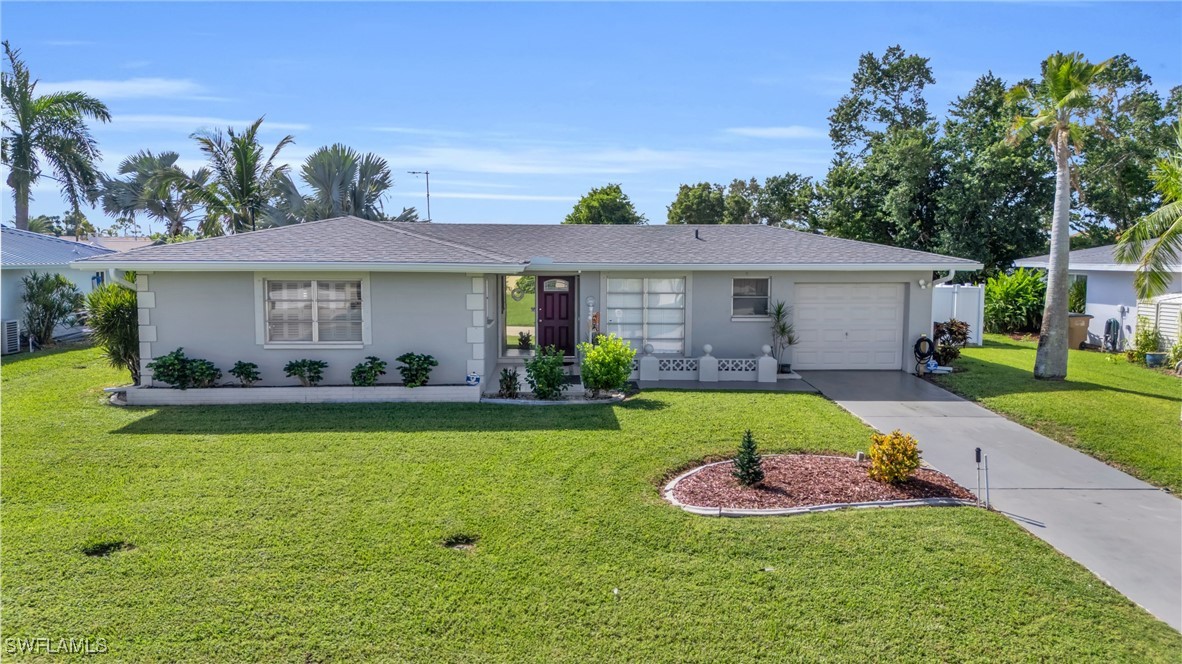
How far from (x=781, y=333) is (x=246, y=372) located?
10020mm

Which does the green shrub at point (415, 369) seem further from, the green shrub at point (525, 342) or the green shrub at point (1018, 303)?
the green shrub at point (1018, 303)

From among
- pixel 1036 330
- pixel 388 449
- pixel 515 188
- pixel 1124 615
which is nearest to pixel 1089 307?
pixel 1036 330

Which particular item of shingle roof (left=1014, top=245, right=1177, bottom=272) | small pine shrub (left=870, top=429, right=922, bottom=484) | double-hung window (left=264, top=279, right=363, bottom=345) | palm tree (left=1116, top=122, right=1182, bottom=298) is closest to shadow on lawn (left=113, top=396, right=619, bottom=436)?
double-hung window (left=264, top=279, right=363, bottom=345)

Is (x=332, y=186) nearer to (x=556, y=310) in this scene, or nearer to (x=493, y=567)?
(x=556, y=310)

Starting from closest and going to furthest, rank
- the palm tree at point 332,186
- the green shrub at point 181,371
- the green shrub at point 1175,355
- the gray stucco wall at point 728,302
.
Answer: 1. the green shrub at point 181,371
2. the gray stucco wall at point 728,302
3. the green shrub at point 1175,355
4. the palm tree at point 332,186

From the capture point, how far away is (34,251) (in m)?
20.8

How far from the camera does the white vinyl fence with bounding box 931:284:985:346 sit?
20406mm

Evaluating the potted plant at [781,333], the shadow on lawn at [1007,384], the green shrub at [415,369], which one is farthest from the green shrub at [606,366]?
the shadow on lawn at [1007,384]

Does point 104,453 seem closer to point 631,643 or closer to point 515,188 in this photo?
point 631,643

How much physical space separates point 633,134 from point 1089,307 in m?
14.5

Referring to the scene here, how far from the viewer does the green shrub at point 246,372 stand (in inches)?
464

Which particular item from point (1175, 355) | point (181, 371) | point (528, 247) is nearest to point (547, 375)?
point (528, 247)

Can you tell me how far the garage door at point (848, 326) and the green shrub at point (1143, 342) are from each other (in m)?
6.51

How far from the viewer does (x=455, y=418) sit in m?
10.5
